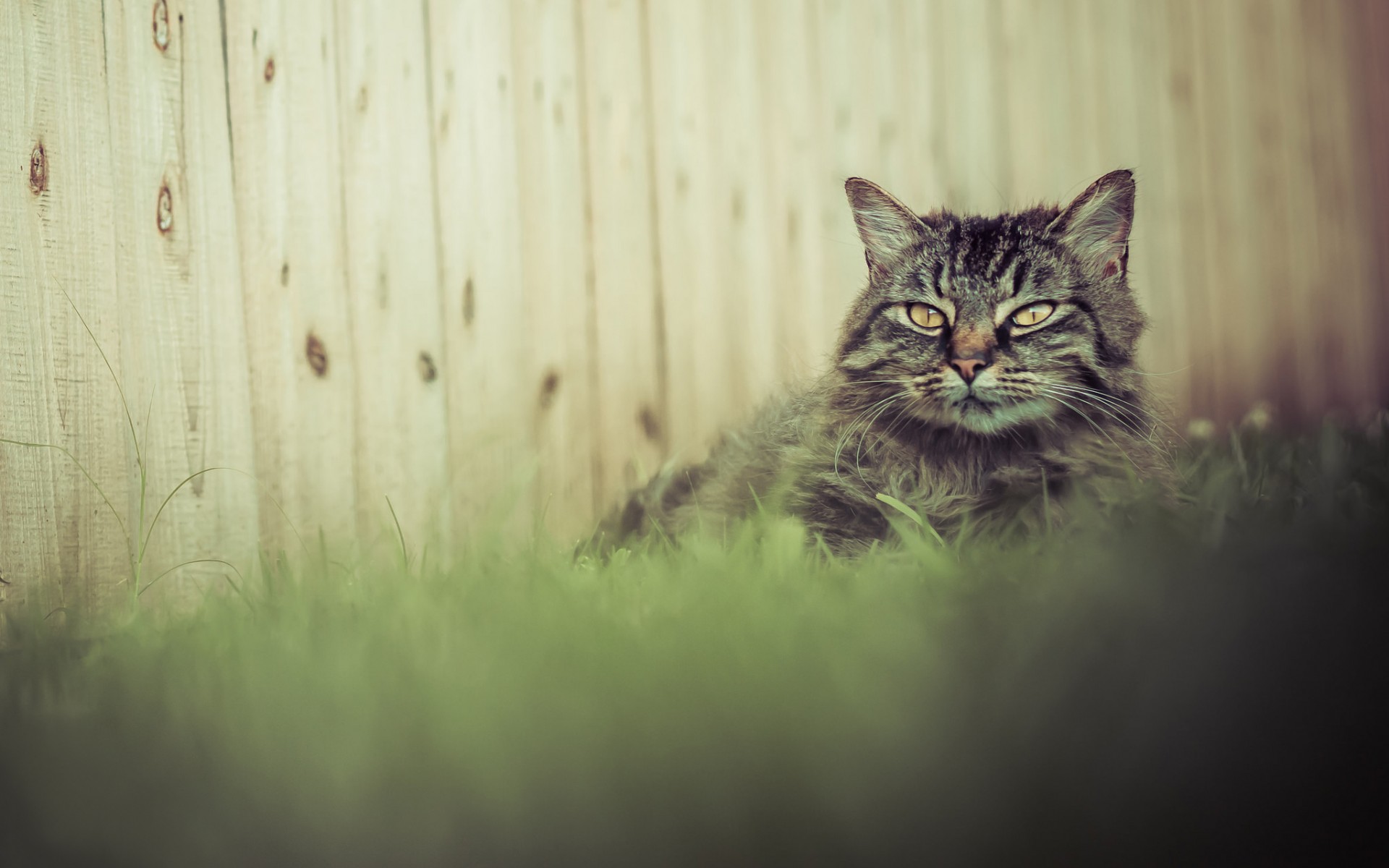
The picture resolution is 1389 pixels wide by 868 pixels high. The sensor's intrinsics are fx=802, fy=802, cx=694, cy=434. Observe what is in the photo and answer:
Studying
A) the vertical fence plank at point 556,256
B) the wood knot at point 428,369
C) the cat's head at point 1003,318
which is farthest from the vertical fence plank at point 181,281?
the cat's head at point 1003,318

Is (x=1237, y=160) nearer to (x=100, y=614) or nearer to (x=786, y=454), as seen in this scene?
(x=786, y=454)

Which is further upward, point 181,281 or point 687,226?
point 687,226

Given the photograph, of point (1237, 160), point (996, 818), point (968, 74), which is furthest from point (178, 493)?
point (1237, 160)

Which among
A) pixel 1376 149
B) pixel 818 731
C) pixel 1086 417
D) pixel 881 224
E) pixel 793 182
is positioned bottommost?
pixel 818 731

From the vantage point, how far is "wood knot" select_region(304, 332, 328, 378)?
202cm

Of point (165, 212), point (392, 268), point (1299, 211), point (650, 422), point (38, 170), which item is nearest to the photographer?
point (38, 170)

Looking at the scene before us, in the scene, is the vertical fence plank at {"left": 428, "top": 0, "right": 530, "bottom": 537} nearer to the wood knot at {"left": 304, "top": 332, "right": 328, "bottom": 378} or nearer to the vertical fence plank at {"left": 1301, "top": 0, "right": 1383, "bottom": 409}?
the wood knot at {"left": 304, "top": 332, "right": 328, "bottom": 378}

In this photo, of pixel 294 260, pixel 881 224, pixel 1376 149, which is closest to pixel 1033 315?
pixel 881 224

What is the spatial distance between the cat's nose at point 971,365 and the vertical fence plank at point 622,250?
114 cm

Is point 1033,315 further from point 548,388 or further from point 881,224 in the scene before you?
point 548,388

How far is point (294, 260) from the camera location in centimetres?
201

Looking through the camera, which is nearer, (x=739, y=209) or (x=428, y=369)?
(x=428, y=369)

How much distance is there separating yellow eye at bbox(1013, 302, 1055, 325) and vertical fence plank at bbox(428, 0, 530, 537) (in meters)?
1.25

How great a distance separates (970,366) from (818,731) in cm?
91
